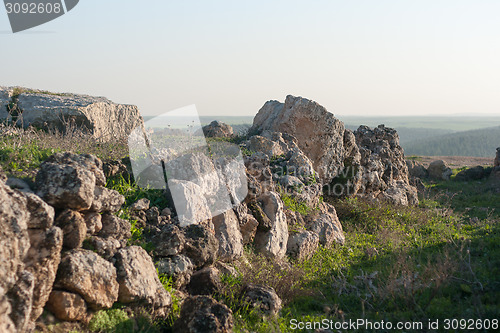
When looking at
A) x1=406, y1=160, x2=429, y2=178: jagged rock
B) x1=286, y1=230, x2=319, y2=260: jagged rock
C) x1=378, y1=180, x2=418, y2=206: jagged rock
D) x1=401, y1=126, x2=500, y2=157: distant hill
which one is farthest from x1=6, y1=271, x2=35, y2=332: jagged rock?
x1=401, y1=126, x2=500, y2=157: distant hill

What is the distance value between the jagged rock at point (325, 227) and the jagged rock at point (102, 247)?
5.43m

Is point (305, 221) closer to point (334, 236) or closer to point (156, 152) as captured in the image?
point (334, 236)

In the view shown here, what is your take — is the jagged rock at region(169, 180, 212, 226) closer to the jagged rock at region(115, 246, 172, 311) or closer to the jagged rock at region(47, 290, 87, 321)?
the jagged rock at region(115, 246, 172, 311)

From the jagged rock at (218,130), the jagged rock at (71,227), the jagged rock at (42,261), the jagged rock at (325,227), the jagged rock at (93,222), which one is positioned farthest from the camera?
the jagged rock at (218,130)

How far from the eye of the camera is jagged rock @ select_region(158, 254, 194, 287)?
591cm

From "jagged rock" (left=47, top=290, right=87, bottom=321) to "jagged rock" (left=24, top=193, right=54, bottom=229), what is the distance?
0.72 meters

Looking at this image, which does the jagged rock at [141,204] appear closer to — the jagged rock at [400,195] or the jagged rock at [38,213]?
the jagged rock at [38,213]

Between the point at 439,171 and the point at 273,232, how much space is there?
69.3 feet

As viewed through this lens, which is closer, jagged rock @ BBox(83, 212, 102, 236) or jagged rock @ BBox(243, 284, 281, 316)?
jagged rock @ BBox(83, 212, 102, 236)

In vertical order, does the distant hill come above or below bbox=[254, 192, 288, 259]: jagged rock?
below

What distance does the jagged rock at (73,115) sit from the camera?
900 centimetres

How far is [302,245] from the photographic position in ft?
28.8

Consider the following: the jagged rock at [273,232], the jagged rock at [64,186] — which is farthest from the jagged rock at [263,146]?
the jagged rock at [64,186]

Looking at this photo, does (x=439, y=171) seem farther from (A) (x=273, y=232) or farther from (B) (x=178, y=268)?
(B) (x=178, y=268)
